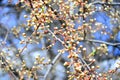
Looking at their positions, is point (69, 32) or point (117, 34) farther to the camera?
point (117, 34)

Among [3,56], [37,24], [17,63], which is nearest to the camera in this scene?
[37,24]

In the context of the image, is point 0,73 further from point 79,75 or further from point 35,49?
point 79,75

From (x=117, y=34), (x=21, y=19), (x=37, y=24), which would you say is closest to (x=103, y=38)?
(x=117, y=34)

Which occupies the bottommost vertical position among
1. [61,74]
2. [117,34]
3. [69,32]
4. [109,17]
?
[61,74]

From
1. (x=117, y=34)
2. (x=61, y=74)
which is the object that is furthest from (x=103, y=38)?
(x=61, y=74)

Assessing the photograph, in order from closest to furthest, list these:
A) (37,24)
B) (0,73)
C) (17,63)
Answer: (37,24) → (17,63) → (0,73)

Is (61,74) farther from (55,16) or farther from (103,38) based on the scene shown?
(55,16)

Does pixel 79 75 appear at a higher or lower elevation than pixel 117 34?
higher
